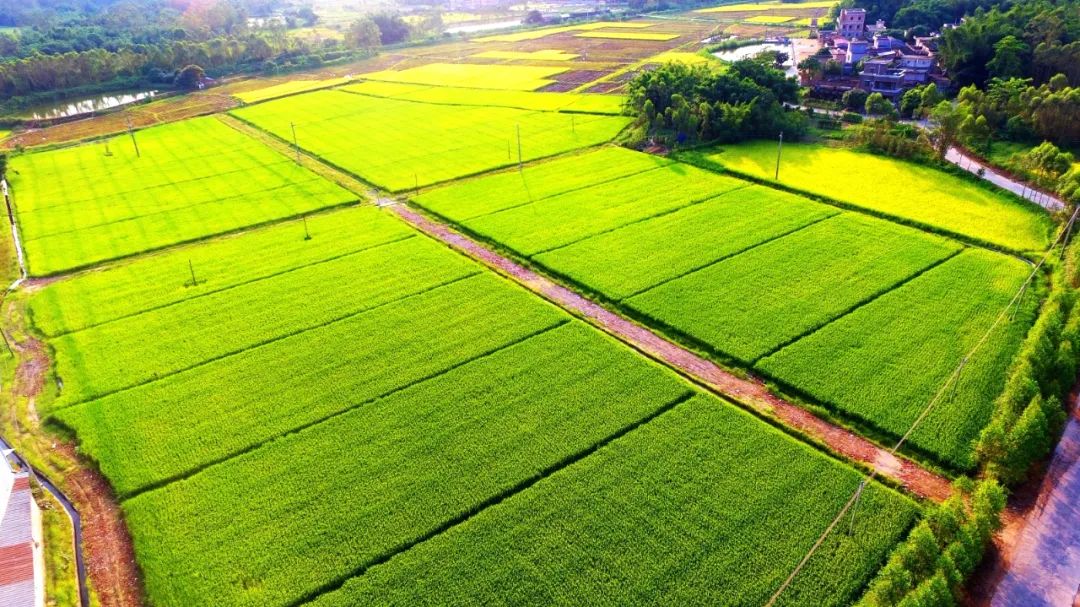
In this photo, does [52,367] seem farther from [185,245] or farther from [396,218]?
[396,218]

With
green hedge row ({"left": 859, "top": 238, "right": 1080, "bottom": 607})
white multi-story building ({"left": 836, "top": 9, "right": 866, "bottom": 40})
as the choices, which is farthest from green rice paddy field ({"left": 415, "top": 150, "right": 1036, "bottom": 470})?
white multi-story building ({"left": 836, "top": 9, "right": 866, "bottom": 40})

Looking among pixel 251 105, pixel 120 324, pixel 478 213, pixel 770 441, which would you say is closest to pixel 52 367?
pixel 120 324

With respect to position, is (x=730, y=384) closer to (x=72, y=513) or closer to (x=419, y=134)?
Answer: (x=72, y=513)

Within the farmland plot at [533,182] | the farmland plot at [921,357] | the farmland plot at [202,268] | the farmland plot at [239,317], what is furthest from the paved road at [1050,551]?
the farmland plot at [202,268]

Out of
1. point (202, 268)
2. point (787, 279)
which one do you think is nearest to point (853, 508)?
point (787, 279)

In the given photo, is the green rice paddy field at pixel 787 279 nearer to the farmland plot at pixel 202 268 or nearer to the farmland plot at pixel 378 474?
the farmland plot at pixel 378 474
